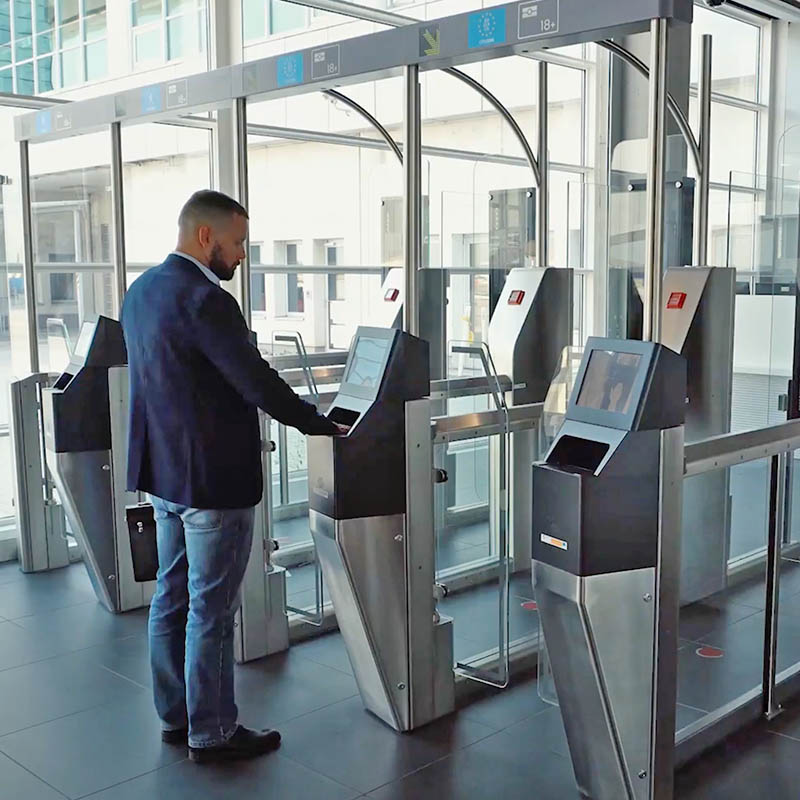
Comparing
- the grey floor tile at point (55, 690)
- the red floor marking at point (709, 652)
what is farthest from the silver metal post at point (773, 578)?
the grey floor tile at point (55, 690)

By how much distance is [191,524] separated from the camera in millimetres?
2896

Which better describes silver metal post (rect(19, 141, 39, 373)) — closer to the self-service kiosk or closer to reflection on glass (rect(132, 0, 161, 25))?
reflection on glass (rect(132, 0, 161, 25))

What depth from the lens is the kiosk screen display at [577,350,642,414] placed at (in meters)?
2.49

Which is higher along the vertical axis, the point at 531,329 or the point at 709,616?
the point at 531,329

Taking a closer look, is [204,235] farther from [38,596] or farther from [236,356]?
[38,596]

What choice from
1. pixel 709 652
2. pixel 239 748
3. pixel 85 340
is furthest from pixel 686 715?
pixel 85 340

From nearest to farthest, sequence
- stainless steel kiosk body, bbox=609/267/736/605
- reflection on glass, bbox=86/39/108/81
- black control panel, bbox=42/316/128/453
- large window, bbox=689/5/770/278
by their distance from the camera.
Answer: stainless steel kiosk body, bbox=609/267/736/605, black control panel, bbox=42/316/128/453, reflection on glass, bbox=86/39/108/81, large window, bbox=689/5/770/278

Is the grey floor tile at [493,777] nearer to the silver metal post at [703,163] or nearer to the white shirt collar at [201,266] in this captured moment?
the white shirt collar at [201,266]

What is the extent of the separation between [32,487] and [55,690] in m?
1.63

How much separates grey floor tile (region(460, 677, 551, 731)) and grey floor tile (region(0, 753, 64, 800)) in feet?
4.20

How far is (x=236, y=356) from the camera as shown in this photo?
2.75m

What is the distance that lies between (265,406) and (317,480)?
434 mm

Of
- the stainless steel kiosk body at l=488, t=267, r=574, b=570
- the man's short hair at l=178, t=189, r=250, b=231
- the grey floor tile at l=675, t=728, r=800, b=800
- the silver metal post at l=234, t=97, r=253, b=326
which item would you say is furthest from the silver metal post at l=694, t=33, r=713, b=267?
the man's short hair at l=178, t=189, r=250, b=231

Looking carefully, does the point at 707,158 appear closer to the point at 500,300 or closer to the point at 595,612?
the point at 500,300
